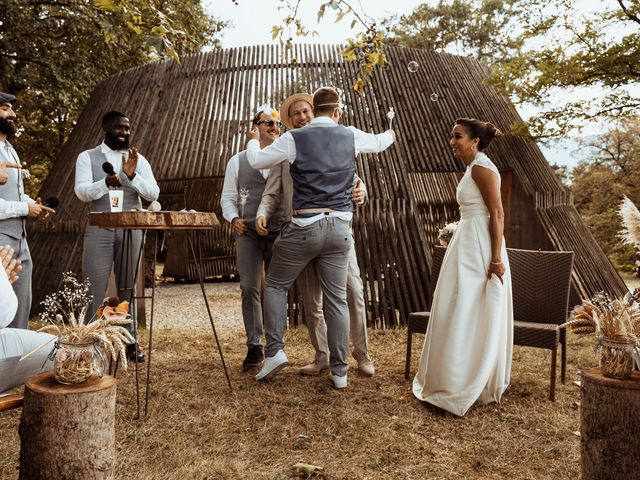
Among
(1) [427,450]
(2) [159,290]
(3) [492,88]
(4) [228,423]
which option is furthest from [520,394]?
(2) [159,290]

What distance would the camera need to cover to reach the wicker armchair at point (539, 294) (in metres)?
3.82

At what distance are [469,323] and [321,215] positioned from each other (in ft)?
3.81

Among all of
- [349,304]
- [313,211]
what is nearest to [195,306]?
[349,304]

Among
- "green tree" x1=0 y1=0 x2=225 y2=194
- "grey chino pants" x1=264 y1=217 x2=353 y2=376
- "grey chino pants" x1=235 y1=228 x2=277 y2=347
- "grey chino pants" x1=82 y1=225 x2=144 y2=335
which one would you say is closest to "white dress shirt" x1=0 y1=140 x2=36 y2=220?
"grey chino pants" x1=82 y1=225 x2=144 y2=335

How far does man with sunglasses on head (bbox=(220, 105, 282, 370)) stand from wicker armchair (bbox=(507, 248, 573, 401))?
187cm

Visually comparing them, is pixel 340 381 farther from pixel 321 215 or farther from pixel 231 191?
pixel 231 191

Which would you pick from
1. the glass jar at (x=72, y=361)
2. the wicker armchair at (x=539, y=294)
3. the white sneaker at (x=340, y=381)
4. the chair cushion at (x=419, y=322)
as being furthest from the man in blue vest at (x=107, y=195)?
the wicker armchair at (x=539, y=294)

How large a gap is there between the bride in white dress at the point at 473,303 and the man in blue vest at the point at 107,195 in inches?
92.1

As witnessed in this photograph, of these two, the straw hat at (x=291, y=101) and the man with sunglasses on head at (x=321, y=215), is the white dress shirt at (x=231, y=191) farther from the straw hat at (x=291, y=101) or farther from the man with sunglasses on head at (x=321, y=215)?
the man with sunglasses on head at (x=321, y=215)

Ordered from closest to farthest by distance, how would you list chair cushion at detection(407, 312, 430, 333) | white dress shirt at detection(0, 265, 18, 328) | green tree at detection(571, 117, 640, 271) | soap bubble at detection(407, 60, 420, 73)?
white dress shirt at detection(0, 265, 18, 328), chair cushion at detection(407, 312, 430, 333), soap bubble at detection(407, 60, 420, 73), green tree at detection(571, 117, 640, 271)

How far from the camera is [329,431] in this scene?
313cm

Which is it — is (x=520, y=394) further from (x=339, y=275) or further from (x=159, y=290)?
(x=159, y=290)

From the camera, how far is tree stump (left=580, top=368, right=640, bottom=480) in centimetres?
224

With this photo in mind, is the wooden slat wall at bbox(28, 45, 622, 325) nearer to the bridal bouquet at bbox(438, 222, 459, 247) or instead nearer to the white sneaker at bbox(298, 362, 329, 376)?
the bridal bouquet at bbox(438, 222, 459, 247)
